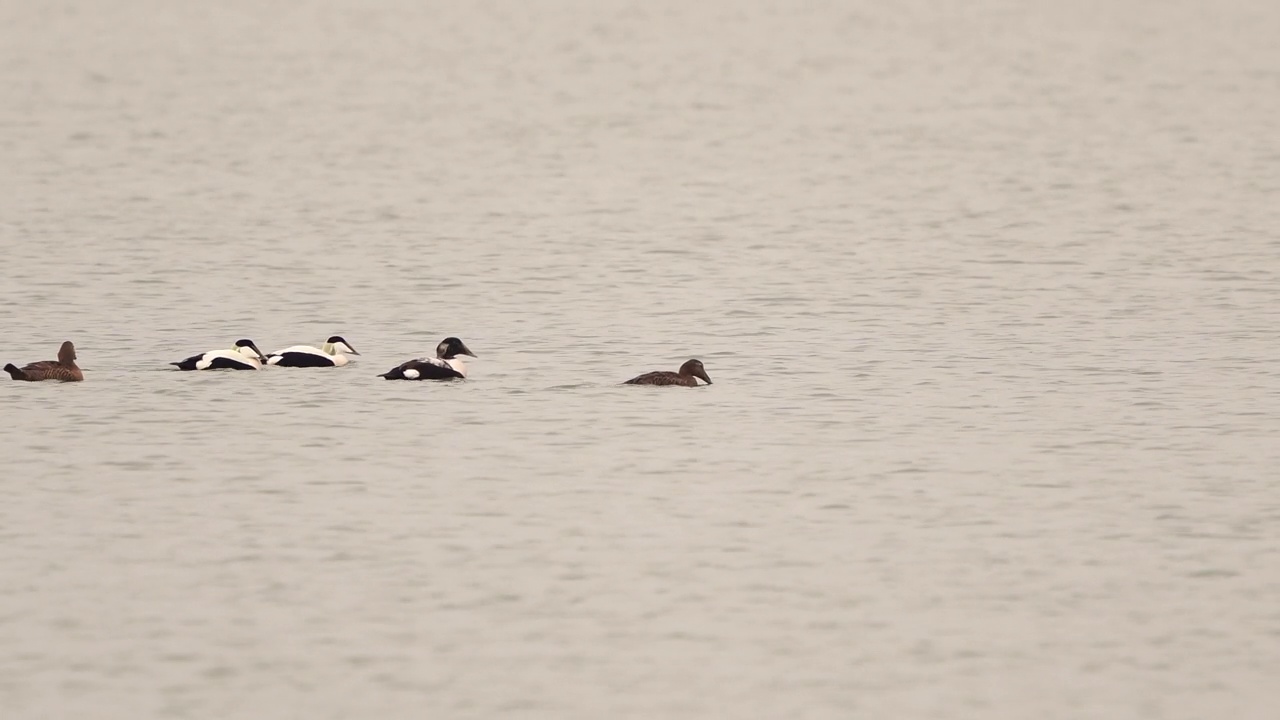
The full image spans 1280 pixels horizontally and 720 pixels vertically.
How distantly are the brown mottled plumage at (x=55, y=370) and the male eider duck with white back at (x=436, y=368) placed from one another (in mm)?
2682

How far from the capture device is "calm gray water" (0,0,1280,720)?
39.9 feet

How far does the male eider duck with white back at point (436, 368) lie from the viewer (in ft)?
67.4

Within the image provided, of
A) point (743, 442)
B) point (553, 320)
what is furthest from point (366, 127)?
point (743, 442)

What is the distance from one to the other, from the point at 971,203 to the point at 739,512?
934 inches

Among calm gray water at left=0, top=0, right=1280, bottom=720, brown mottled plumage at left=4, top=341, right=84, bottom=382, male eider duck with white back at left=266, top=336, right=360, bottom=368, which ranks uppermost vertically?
brown mottled plumage at left=4, top=341, right=84, bottom=382

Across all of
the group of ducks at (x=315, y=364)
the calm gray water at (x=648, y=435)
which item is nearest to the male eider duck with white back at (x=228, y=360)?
the group of ducks at (x=315, y=364)

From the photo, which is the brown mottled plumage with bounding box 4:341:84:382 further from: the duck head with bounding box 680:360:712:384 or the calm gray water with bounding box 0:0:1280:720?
the duck head with bounding box 680:360:712:384

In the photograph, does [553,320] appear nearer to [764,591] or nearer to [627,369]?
[627,369]

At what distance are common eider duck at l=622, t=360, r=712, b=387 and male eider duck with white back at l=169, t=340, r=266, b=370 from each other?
3.44 metres

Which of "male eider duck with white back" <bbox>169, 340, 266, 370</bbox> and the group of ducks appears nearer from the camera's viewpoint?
the group of ducks

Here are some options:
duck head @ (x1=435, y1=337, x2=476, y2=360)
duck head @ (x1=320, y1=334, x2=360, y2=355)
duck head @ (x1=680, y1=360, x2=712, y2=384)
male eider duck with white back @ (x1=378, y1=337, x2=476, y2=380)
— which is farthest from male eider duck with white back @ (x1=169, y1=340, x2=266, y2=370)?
duck head @ (x1=680, y1=360, x2=712, y2=384)

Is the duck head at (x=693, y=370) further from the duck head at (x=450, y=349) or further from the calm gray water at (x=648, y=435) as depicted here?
the duck head at (x=450, y=349)

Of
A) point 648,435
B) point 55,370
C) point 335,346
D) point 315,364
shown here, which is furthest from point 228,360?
point 648,435

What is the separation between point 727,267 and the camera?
30906mm
